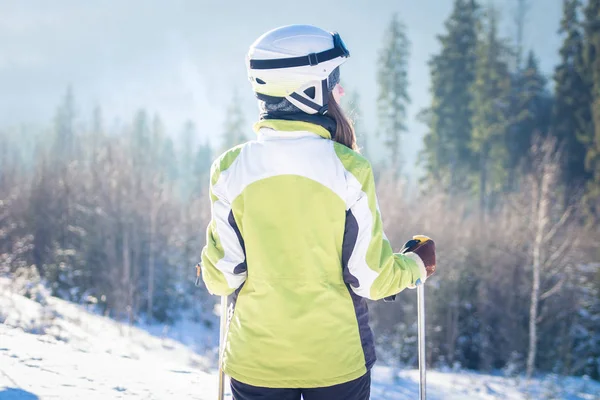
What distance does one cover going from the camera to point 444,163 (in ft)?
92.0

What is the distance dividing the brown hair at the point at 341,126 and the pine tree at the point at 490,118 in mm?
26167

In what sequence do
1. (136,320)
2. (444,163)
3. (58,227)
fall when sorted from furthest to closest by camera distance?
1. (444,163)
2. (58,227)
3. (136,320)

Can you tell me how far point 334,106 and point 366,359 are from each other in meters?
0.95

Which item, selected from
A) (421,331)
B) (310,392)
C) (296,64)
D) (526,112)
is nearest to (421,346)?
(421,331)

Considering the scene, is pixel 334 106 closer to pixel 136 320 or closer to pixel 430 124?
pixel 136 320

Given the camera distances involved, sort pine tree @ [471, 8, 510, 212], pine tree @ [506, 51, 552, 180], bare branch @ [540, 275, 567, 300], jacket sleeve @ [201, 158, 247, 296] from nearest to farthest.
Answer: jacket sleeve @ [201, 158, 247, 296]
bare branch @ [540, 275, 567, 300]
pine tree @ [471, 8, 510, 212]
pine tree @ [506, 51, 552, 180]

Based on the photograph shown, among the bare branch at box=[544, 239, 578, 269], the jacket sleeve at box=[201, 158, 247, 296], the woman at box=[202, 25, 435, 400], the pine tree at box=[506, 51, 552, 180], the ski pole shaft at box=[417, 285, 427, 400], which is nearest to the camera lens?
the woman at box=[202, 25, 435, 400]

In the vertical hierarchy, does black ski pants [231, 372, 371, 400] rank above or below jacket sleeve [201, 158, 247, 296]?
below

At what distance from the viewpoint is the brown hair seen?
1.94 m

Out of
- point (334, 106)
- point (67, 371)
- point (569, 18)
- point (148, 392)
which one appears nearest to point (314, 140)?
point (334, 106)

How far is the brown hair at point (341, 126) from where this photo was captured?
6.35ft

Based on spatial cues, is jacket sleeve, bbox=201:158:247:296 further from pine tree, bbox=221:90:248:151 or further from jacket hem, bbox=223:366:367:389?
pine tree, bbox=221:90:248:151

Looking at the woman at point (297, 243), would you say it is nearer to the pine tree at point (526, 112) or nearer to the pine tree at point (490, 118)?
the pine tree at point (490, 118)

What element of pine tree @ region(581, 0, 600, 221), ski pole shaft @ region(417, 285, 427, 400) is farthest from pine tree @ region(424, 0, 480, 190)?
ski pole shaft @ region(417, 285, 427, 400)
